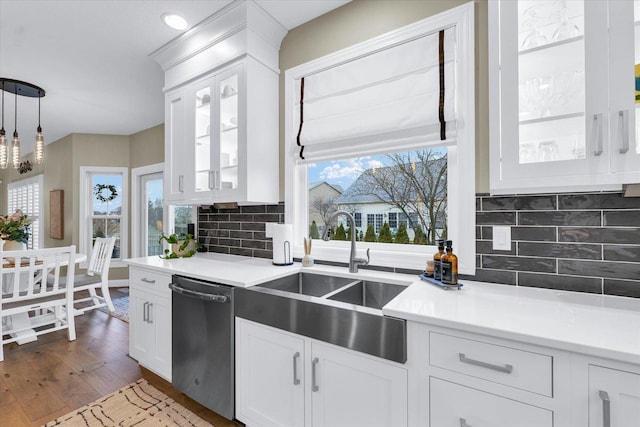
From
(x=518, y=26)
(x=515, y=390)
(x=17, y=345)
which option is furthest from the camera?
(x=17, y=345)

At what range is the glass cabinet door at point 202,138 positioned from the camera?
7.68ft

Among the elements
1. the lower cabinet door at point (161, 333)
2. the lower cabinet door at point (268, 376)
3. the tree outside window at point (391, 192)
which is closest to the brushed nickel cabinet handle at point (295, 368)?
the lower cabinet door at point (268, 376)

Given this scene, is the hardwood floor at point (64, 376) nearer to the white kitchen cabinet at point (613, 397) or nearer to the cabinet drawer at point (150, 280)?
the cabinet drawer at point (150, 280)

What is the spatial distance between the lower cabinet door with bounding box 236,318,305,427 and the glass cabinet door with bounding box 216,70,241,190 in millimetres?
1053

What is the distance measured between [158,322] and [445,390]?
188 cm

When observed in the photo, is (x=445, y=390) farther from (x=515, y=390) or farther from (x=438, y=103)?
(x=438, y=103)

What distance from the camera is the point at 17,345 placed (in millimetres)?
2816

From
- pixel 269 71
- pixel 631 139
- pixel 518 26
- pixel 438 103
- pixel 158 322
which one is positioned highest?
pixel 269 71

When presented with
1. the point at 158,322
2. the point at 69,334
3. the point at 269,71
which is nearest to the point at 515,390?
the point at 158,322

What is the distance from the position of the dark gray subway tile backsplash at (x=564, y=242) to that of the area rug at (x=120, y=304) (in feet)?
12.5

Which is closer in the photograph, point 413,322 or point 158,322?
point 413,322

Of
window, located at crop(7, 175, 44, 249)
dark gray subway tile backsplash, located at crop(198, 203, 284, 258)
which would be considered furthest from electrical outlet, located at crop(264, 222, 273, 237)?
window, located at crop(7, 175, 44, 249)

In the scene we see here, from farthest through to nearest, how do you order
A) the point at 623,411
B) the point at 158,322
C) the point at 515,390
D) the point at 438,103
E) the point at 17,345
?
the point at 17,345, the point at 158,322, the point at 438,103, the point at 515,390, the point at 623,411

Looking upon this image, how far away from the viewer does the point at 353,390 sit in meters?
1.26
